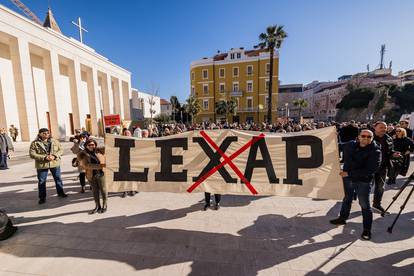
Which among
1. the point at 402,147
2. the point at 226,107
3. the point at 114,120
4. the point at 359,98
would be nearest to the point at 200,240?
the point at 402,147

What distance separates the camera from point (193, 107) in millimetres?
39531

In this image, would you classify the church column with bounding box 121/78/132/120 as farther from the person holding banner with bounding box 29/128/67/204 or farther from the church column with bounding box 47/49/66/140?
the person holding banner with bounding box 29/128/67/204

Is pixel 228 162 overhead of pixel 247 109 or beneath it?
beneath

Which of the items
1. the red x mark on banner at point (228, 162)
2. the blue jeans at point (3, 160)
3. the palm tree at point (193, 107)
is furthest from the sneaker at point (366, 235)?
the palm tree at point (193, 107)

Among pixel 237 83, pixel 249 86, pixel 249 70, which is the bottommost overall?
pixel 249 86

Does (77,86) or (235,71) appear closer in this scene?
(77,86)

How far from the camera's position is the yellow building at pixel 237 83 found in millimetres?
38312

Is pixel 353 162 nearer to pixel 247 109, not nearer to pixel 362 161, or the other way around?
pixel 362 161

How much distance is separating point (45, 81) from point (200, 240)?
24.0m

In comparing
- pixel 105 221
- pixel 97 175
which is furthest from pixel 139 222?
pixel 97 175

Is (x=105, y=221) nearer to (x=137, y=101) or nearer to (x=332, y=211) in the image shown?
(x=332, y=211)

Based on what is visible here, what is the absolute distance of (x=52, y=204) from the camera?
459 cm

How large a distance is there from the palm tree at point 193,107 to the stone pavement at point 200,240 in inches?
1403

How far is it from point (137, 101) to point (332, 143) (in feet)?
152
